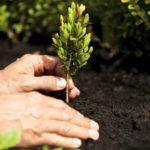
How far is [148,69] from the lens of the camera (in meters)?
3.84

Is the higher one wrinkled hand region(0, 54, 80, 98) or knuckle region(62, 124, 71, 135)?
wrinkled hand region(0, 54, 80, 98)

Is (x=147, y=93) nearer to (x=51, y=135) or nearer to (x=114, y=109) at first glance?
(x=114, y=109)

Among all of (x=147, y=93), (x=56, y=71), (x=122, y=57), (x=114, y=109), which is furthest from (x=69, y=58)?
(x=122, y=57)

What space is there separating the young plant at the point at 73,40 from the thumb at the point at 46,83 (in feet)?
0.28

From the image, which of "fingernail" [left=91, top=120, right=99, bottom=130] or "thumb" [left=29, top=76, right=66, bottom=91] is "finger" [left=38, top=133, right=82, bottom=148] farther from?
"thumb" [left=29, top=76, right=66, bottom=91]

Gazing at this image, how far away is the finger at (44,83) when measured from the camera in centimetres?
256

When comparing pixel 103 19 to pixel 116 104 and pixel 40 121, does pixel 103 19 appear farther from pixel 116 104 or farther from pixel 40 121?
pixel 40 121

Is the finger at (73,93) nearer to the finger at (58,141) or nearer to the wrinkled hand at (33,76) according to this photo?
the wrinkled hand at (33,76)

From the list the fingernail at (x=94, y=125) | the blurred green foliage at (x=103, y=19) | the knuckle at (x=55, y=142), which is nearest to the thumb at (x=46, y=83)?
the fingernail at (x=94, y=125)

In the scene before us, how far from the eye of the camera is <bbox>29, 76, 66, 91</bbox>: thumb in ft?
8.39

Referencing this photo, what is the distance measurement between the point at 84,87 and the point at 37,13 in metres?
0.98

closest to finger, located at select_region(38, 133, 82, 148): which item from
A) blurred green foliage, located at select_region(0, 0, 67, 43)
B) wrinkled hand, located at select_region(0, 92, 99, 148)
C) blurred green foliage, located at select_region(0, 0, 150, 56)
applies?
wrinkled hand, located at select_region(0, 92, 99, 148)

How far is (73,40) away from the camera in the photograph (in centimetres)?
251

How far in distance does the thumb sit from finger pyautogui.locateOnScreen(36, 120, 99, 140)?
335 millimetres
